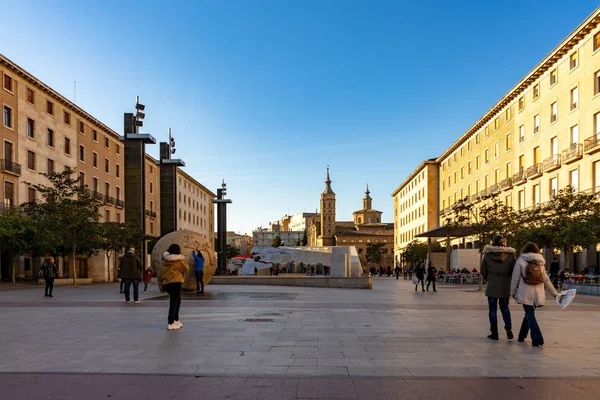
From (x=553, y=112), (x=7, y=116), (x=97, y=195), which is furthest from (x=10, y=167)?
(x=553, y=112)

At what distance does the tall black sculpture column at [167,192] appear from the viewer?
4588 cm

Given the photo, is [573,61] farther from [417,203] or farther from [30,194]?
[417,203]

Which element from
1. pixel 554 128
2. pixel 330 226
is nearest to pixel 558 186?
pixel 554 128

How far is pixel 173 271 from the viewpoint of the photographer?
997 centimetres

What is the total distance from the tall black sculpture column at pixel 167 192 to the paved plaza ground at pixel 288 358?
33.8 m

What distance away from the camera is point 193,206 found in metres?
91.9

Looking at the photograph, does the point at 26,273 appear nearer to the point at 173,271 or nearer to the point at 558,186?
the point at 173,271

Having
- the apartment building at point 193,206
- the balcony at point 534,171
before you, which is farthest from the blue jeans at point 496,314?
the apartment building at point 193,206

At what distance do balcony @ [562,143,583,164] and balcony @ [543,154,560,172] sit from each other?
2.60ft

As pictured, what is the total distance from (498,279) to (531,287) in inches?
26.4

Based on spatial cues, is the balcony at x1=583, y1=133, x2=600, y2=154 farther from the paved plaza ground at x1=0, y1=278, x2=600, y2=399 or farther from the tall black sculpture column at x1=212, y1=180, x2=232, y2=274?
the tall black sculpture column at x1=212, y1=180, x2=232, y2=274

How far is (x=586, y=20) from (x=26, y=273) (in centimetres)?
4224

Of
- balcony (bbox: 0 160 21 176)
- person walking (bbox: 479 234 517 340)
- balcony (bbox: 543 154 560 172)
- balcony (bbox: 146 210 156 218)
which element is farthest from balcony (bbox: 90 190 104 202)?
person walking (bbox: 479 234 517 340)

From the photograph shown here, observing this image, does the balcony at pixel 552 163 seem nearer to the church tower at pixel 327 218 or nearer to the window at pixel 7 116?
the window at pixel 7 116
